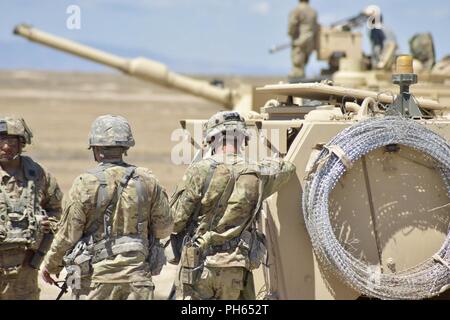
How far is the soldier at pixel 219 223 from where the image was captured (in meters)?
6.36

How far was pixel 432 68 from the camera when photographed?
45.6ft

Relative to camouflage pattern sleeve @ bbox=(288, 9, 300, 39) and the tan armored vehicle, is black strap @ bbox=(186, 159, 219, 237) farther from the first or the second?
camouflage pattern sleeve @ bbox=(288, 9, 300, 39)

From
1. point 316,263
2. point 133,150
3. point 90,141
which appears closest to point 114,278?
point 90,141

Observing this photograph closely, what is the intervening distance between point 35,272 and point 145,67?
10.5m

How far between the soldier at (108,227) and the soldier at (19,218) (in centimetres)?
74

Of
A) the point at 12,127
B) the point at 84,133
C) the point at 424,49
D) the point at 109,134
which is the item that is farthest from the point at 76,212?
the point at 84,133

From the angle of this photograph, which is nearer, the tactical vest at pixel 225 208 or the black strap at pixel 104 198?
the black strap at pixel 104 198

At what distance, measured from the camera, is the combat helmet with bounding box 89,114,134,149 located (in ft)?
20.2

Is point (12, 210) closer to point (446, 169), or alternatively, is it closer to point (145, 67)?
point (446, 169)

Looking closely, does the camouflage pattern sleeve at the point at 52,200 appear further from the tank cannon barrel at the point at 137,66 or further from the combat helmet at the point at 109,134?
the tank cannon barrel at the point at 137,66

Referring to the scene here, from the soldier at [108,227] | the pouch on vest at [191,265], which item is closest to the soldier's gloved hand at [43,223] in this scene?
the soldier at [108,227]

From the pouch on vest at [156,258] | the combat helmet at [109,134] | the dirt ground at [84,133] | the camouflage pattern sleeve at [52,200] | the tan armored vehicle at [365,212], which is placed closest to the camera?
the combat helmet at [109,134]

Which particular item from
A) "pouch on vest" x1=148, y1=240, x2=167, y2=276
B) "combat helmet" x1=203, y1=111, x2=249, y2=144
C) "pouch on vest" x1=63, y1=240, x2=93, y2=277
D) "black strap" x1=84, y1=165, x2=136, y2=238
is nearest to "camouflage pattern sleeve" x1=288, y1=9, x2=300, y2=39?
"combat helmet" x1=203, y1=111, x2=249, y2=144

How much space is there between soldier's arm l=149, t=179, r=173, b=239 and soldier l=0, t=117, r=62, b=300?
1.00m
